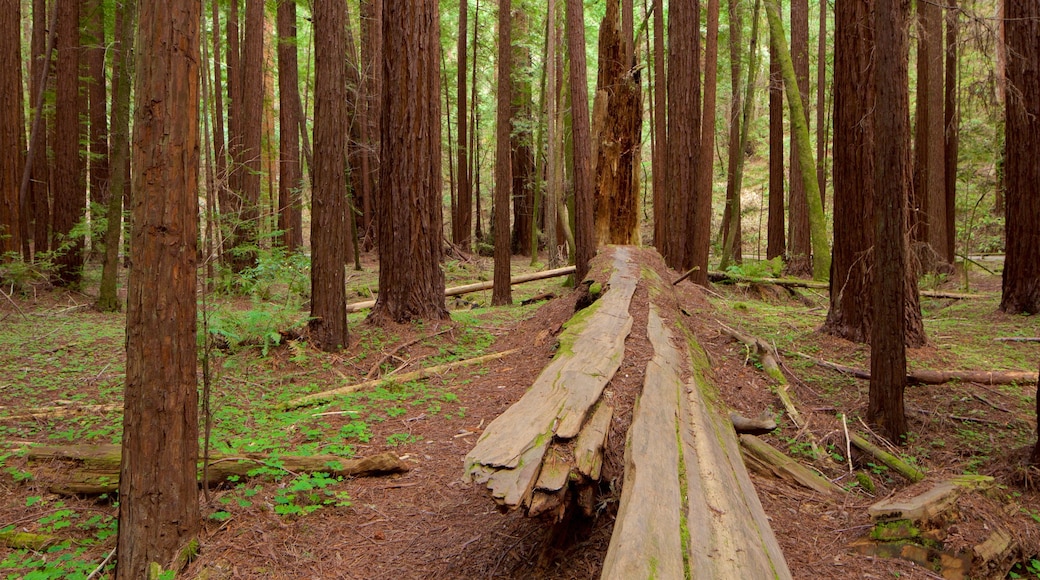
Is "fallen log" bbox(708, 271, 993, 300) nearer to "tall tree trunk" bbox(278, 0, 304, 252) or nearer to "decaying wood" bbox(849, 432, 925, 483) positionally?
"decaying wood" bbox(849, 432, 925, 483)

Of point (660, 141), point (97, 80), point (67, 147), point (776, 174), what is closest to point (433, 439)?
point (67, 147)

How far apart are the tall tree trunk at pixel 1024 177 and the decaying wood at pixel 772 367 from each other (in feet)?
16.4

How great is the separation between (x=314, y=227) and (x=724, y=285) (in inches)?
376

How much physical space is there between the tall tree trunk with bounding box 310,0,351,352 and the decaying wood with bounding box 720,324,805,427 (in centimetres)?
476

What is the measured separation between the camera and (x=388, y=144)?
8.09 m

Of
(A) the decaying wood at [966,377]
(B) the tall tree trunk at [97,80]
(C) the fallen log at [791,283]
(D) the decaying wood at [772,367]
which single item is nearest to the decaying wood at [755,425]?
(D) the decaying wood at [772,367]

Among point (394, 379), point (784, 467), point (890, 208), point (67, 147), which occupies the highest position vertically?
point (67, 147)

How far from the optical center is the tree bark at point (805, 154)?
36.3 feet

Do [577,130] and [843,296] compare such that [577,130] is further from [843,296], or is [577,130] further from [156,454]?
[156,454]

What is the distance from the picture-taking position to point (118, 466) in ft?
13.3

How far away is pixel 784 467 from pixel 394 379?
3.89 m

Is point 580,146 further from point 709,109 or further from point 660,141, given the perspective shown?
point 660,141

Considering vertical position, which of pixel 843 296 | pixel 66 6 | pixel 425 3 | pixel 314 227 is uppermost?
pixel 66 6

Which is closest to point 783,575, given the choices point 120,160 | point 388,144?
point 388,144
